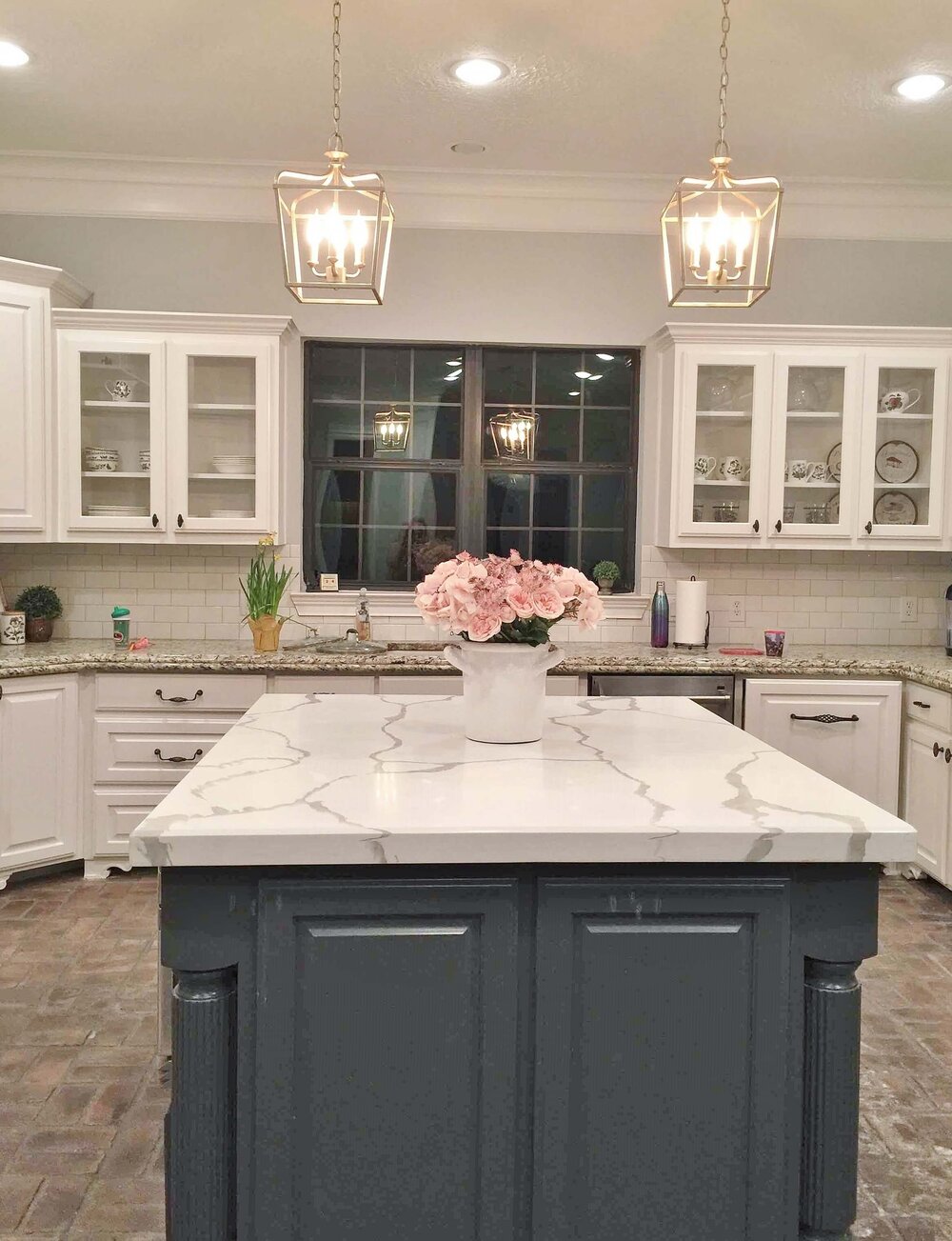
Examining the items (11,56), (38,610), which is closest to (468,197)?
(11,56)

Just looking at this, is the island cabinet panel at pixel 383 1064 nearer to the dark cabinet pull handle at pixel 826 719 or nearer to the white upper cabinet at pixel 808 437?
the dark cabinet pull handle at pixel 826 719

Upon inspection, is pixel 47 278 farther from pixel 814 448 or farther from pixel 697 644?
pixel 814 448

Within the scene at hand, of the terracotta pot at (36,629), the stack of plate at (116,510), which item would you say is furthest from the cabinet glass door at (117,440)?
the terracotta pot at (36,629)

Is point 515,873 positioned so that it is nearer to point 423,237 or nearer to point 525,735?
point 525,735

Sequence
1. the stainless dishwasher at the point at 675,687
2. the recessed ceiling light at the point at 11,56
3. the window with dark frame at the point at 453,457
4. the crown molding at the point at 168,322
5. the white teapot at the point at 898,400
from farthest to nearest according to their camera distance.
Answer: the window with dark frame at the point at 453,457 → the white teapot at the point at 898,400 → the crown molding at the point at 168,322 → the stainless dishwasher at the point at 675,687 → the recessed ceiling light at the point at 11,56

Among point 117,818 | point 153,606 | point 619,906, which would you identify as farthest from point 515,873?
point 153,606

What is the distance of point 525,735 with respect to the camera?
2.43 meters

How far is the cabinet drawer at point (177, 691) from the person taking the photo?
4.29 m

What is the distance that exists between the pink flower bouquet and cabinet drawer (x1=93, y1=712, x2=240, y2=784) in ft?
7.22

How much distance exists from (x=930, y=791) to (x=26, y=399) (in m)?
4.05

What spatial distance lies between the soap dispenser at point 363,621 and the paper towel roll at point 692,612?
1.46 m

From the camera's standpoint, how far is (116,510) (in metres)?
4.61

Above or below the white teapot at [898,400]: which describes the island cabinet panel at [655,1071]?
below

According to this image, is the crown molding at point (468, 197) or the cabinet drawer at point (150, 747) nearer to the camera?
the cabinet drawer at point (150, 747)
